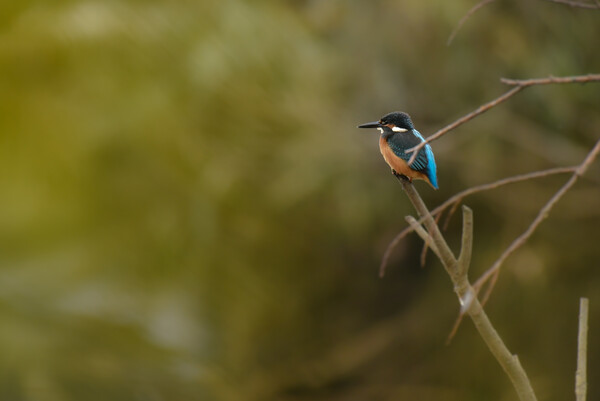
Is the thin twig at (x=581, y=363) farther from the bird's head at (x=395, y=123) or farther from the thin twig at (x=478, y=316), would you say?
the bird's head at (x=395, y=123)

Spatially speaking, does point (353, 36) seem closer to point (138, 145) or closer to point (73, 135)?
point (138, 145)

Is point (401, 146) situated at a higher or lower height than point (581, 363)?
higher

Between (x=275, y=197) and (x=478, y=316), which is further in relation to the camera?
(x=275, y=197)

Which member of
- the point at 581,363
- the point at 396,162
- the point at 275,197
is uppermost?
the point at 275,197

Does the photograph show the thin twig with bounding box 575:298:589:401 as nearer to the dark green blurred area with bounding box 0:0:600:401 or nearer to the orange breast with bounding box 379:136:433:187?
the orange breast with bounding box 379:136:433:187

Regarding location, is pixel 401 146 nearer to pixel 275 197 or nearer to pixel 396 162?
pixel 396 162

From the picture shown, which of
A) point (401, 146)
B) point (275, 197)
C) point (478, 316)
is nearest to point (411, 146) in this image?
point (401, 146)

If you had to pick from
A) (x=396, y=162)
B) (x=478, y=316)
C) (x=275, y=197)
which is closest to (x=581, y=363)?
(x=478, y=316)
